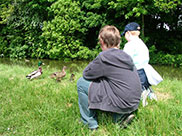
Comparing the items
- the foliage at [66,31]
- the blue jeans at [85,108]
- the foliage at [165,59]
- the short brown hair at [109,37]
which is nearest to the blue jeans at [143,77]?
the short brown hair at [109,37]

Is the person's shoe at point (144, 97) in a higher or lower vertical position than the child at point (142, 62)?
lower

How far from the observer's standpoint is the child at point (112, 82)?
1875 millimetres

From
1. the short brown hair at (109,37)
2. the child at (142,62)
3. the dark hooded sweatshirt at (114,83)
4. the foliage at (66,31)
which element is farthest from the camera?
the foliage at (66,31)

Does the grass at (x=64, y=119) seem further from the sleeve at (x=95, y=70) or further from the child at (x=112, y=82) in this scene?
the sleeve at (x=95, y=70)

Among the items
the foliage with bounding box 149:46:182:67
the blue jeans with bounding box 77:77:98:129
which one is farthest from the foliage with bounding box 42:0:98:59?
the blue jeans with bounding box 77:77:98:129

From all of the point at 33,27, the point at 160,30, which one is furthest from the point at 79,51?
the point at 160,30

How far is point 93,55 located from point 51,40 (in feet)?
12.0

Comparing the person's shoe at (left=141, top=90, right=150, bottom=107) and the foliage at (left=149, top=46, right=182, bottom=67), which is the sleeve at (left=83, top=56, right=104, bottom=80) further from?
the foliage at (left=149, top=46, right=182, bottom=67)

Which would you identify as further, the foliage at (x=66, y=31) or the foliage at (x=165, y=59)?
the foliage at (x=66, y=31)

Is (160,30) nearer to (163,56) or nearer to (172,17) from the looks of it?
(172,17)

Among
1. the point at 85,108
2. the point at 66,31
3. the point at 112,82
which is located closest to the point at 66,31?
the point at 66,31

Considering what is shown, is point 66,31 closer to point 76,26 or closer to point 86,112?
point 76,26

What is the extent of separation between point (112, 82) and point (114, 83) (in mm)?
27

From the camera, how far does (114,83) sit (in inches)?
74.3
